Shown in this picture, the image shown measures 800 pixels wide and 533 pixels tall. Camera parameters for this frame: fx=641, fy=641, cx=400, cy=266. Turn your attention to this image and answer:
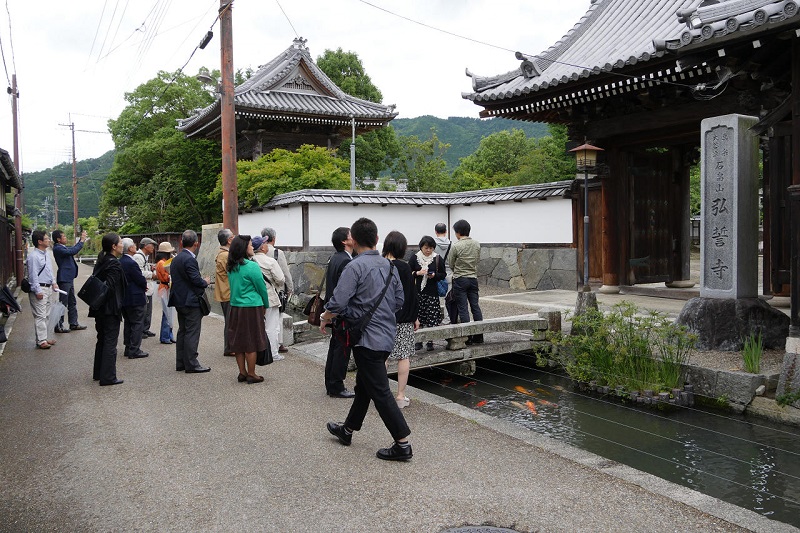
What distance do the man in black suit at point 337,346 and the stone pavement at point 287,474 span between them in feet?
0.65

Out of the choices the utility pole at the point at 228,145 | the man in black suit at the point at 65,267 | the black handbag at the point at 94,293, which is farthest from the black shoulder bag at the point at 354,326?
the utility pole at the point at 228,145

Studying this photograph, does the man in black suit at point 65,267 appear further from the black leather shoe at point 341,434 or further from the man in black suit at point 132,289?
the black leather shoe at point 341,434

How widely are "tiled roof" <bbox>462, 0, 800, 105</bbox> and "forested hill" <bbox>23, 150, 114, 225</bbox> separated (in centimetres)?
6879

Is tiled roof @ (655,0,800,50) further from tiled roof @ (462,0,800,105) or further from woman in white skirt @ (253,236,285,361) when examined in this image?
woman in white skirt @ (253,236,285,361)

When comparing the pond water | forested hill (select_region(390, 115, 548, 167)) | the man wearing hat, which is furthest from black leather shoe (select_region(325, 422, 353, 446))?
forested hill (select_region(390, 115, 548, 167))

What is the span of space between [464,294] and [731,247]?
3571 mm

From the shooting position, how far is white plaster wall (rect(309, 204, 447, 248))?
16.4 meters

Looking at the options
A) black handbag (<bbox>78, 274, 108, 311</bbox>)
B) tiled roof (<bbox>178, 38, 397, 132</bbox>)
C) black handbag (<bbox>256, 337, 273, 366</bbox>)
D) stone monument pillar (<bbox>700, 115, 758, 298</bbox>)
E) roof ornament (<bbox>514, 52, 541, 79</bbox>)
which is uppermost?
tiled roof (<bbox>178, 38, 397, 132</bbox>)

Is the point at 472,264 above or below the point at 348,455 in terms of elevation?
above

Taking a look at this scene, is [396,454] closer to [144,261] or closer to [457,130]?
[144,261]

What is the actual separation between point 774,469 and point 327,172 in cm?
1542

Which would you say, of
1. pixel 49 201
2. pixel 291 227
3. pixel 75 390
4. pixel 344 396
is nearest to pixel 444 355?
pixel 344 396

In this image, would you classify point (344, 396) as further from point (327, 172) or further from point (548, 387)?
point (327, 172)

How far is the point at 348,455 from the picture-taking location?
195 inches
